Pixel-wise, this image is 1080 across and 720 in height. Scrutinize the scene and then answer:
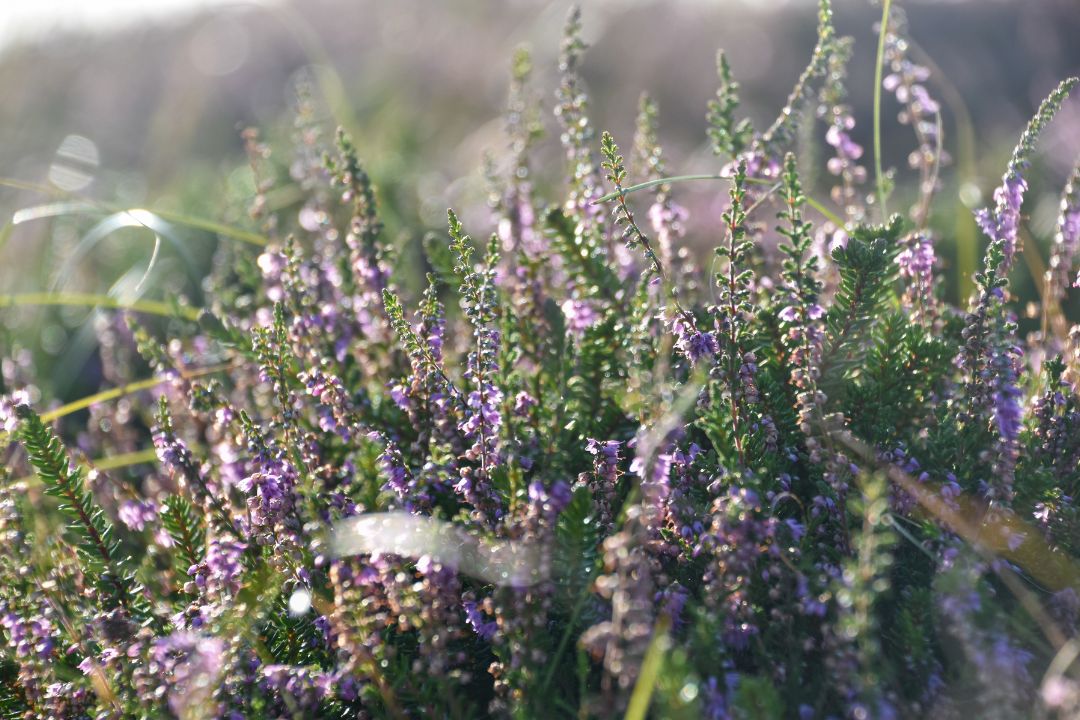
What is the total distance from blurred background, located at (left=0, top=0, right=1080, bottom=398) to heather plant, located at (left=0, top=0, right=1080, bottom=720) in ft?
3.04

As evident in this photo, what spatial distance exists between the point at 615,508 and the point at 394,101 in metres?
8.04

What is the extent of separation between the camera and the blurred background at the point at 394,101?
5086 mm

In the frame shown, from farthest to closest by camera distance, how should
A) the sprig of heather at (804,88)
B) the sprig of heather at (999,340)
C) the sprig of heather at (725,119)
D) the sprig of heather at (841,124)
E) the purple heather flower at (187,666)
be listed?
the sprig of heather at (841,124) → the sprig of heather at (725,119) → the sprig of heather at (804,88) → the sprig of heather at (999,340) → the purple heather flower at (187,666)

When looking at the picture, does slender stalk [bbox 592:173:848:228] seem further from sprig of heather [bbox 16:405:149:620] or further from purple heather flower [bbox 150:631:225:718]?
sprig of heather [bbox 16:405:149:620]

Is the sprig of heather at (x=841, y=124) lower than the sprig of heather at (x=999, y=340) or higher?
higher

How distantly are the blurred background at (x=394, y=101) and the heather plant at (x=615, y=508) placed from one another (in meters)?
0.93

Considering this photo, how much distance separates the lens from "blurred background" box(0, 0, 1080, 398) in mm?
5086

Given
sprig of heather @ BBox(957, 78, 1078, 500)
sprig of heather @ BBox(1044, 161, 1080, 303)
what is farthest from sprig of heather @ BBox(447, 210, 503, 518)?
sprig of heather @ BBox(1044, 161, 1080, 303)

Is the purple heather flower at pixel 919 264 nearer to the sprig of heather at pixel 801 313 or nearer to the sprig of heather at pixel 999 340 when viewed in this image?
the sprig of heather at pixel 999 340

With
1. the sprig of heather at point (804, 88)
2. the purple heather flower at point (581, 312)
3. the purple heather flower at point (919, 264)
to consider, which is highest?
the sprig of heather at point (804, 88)

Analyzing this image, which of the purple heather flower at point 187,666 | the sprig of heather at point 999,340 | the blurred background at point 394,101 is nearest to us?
the purple heather flower at point 187,666

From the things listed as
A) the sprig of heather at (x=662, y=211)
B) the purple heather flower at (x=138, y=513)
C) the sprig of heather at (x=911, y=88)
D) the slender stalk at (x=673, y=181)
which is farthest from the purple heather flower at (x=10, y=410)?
the sprig of heather at (x=911, y=88)

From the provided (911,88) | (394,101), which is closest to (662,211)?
(911,88)

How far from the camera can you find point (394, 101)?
963cm
